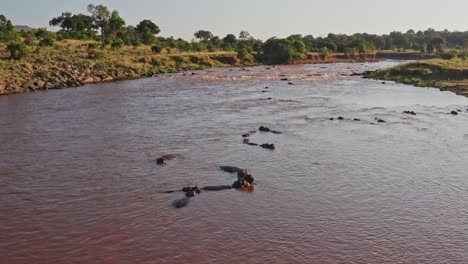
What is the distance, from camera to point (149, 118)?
133 ft

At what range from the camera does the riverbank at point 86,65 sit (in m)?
58.9

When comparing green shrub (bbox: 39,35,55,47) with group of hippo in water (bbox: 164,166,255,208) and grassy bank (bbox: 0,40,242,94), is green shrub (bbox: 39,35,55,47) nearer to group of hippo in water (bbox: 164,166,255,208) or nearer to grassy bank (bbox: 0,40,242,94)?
grassy bank (bbox: 0,40,242,94)

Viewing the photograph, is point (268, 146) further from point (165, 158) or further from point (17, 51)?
point (17, 51)

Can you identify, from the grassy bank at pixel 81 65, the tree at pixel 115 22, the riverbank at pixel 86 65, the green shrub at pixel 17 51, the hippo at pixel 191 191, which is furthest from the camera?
the tree at pixel 115 22

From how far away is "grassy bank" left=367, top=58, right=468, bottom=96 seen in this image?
63650mm

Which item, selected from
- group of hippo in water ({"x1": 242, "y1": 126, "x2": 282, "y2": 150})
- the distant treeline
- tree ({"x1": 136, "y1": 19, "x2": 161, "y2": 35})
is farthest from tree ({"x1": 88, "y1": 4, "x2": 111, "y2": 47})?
group of hippo in water ({"x1": 242, "y1": 126, "x2": 282, "y2": 150})

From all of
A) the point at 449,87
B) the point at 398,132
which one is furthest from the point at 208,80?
the point at 398,132

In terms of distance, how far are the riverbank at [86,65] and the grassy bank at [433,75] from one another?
44.8 meters

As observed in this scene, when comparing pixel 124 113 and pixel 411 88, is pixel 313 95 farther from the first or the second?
pixel 124 113

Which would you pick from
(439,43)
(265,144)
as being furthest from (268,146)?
(439,43)

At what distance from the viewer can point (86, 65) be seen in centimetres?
7388

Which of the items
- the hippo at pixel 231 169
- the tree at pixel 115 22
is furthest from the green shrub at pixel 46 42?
the hippo at pixel 231 169

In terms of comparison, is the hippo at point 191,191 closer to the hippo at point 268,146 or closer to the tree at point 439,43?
the hippo at point 268,146

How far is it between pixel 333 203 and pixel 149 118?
24472 millimetres
